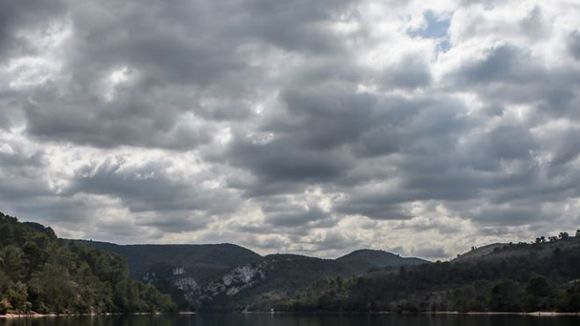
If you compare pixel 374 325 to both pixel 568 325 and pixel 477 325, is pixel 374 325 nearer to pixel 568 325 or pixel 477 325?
pixel 477 325

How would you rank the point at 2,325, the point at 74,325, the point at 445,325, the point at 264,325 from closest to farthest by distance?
the point at 2,325 → the point at 74,325 → the point at 445,325 → the point at 264,325

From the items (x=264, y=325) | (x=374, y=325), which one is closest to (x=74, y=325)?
(x=264, y=325)

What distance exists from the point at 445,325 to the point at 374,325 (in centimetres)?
1872

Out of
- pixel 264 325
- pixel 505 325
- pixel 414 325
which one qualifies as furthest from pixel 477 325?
pixel 264 325

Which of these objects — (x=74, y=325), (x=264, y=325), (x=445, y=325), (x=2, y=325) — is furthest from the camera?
(x=264, y=325)

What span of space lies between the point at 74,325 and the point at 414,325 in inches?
3251

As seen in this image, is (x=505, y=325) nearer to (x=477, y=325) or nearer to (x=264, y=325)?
(x=477, y=325)

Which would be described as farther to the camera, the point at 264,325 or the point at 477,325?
the point at 264,325

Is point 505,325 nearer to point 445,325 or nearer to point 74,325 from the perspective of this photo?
point 445,325

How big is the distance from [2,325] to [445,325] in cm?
9934

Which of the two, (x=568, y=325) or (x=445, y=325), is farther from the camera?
(x=445, y=325)

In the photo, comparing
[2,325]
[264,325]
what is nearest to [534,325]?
[264,325]

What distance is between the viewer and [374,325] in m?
174

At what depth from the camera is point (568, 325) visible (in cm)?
14100
